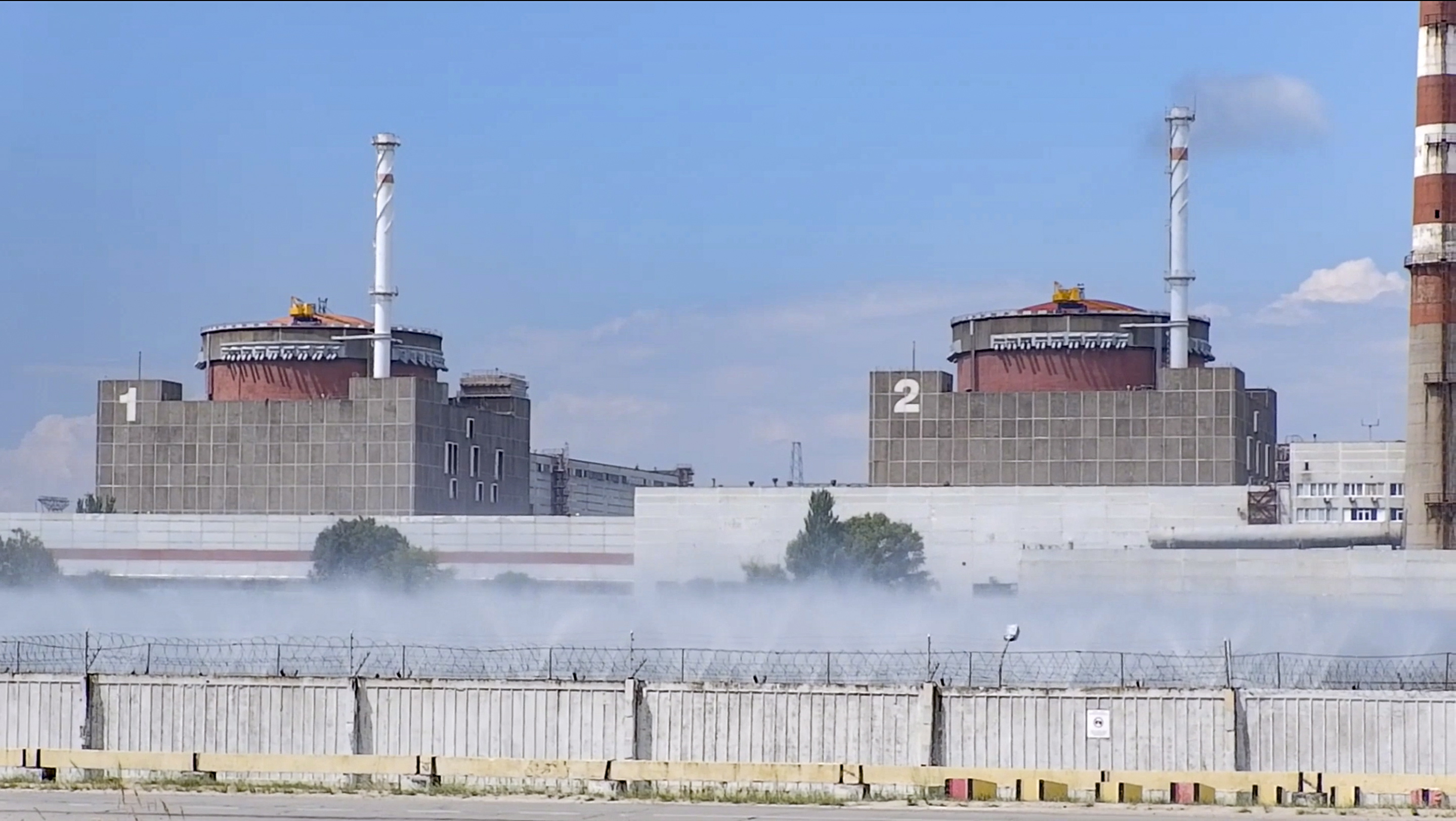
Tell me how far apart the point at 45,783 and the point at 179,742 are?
19.8 ft

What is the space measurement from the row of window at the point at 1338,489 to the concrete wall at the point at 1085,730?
125 metres

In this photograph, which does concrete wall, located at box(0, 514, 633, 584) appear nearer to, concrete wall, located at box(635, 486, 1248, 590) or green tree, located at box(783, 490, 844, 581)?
concrete wall, located at box(635, 486, 1248, 590)

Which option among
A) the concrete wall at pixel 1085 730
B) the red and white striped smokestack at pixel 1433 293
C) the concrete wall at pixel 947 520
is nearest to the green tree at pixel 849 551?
the concrete wall at pixel 947 520

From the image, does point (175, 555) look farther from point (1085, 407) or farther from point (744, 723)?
point (744, 723)

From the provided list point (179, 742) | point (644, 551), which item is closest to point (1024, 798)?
point (179, 742)

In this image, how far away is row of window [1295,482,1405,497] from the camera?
580ft

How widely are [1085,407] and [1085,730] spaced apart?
130 meters

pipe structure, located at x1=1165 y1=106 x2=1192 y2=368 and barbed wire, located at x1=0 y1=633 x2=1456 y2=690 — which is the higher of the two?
pipe structure, located at x1=1165 y1=106 x2=1192 y2=368

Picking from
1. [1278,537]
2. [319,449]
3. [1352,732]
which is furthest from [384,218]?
[1352,732]

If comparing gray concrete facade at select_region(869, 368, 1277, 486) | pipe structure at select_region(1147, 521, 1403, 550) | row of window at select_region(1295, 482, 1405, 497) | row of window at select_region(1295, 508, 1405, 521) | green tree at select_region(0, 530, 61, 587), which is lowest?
green tree at select_region(0, 530, 61, 587)

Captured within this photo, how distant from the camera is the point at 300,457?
195m

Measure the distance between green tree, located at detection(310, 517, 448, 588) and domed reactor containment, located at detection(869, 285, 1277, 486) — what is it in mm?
40840

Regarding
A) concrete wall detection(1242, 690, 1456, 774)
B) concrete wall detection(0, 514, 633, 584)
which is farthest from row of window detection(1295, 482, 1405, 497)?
concrete wall detection(1242, 690, 1456, 774)

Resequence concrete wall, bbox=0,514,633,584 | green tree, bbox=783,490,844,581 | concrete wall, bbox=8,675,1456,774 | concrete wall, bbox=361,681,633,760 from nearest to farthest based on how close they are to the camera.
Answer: concrete wall, bbox=8,675,1456,774 < concrete wall, bbox=361,681,633,760 < green tree, bbox=783,490,844,581 < concrete wall, bbox=0,514,633,584
